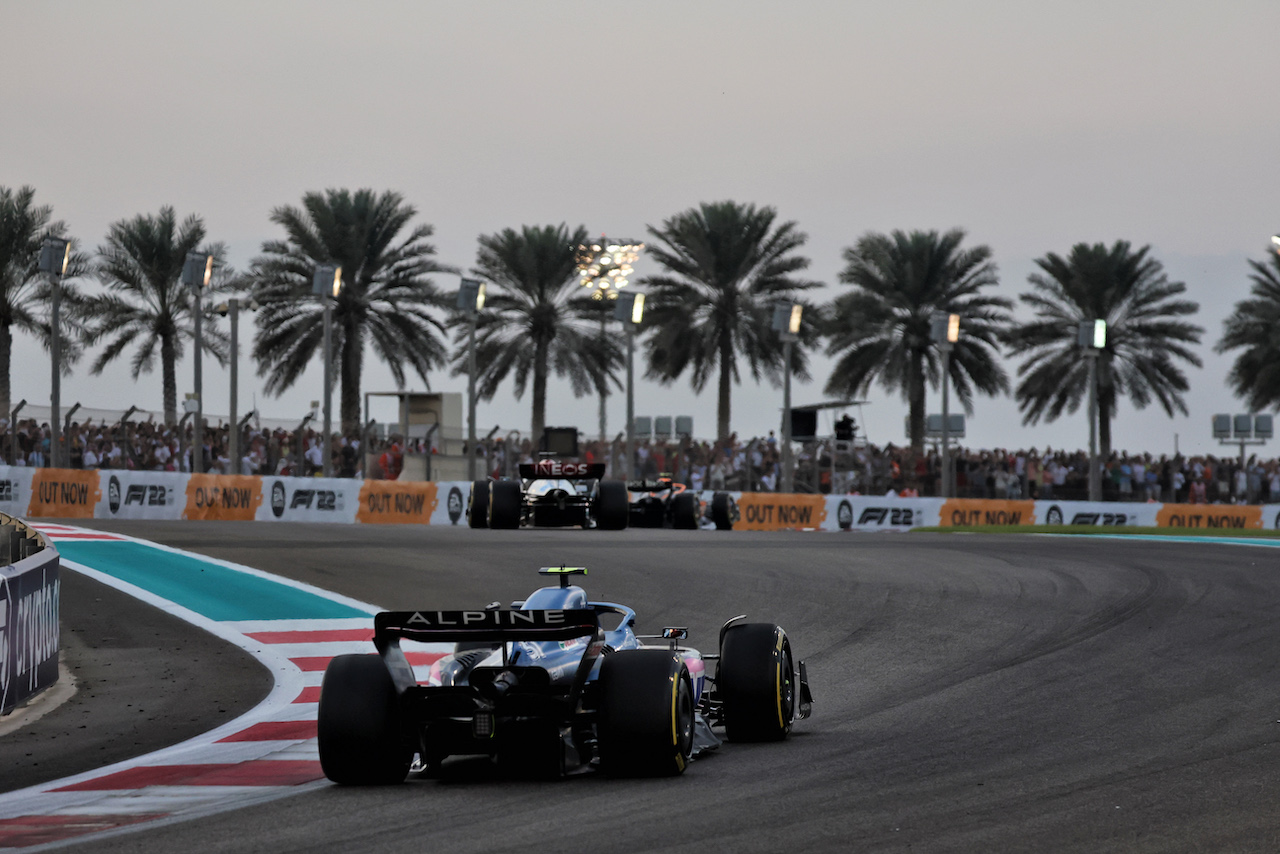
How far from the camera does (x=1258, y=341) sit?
1825 inches

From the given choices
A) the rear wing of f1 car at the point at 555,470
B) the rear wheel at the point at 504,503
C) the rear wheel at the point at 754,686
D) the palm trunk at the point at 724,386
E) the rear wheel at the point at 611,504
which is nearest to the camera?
the rear wheel at the point at 754,686

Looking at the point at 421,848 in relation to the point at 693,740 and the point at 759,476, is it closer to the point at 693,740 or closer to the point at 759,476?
the point at 693,740

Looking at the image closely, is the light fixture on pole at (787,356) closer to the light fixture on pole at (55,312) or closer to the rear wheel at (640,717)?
the light fixture on pole at (55,312)

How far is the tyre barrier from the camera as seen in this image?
983 centimetres

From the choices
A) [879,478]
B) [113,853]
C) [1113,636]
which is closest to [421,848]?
[113,853]

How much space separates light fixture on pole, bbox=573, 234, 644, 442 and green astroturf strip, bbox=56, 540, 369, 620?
20.8 meters

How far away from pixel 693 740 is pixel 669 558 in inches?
478

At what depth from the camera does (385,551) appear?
20859mm

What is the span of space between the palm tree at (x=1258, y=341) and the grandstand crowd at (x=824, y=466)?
6201mm

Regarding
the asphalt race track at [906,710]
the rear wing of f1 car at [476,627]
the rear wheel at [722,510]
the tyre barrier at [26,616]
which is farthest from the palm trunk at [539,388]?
the rear wing of f1 car at [476,627]

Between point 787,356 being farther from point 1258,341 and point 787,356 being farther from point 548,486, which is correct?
point 1258,341

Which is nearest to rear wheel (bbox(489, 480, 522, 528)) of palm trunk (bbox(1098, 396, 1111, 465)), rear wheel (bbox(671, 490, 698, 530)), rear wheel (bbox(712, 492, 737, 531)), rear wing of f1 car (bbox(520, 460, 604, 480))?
rear wing of f1 car (bbox(520, 460, 604, 480))

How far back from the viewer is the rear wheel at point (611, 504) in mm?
25734

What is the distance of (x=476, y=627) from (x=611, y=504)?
18.4 m
